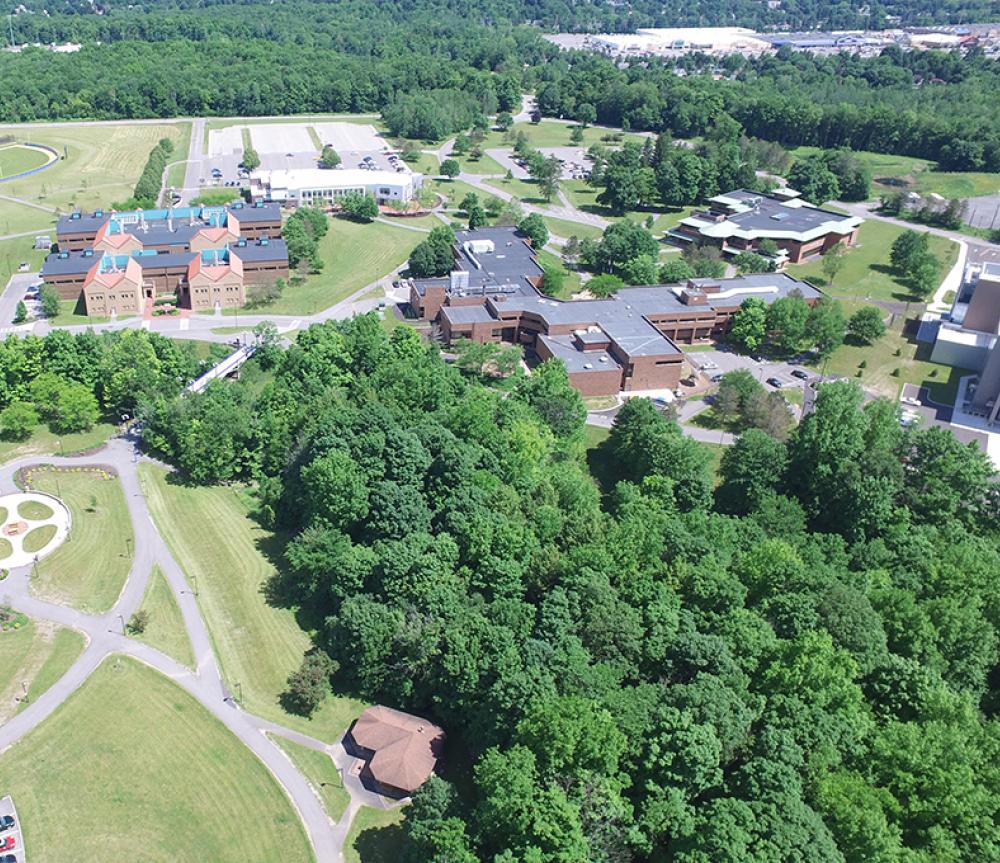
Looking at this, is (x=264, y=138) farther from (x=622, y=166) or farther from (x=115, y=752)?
(x=115, y=752)

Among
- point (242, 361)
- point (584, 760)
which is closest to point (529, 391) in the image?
point (242, 361)

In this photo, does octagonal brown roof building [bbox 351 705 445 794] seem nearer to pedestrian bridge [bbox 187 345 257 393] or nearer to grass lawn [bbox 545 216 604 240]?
pedestrian bridge [bbox 187 345 257 393]

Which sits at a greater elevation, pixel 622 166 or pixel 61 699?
pixel 622 166

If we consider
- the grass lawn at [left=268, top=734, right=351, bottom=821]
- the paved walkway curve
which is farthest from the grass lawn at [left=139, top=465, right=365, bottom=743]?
the grass lawn at [left=268, top=734, right=351, bottom=821]

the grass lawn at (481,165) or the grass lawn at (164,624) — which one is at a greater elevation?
the grass lawn at (481,165)

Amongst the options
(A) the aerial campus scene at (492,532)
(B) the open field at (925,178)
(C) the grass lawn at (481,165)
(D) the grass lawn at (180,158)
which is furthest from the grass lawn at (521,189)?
(B) the open field at (925,178)

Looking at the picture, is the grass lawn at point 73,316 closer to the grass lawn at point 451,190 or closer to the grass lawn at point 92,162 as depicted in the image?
the grass lawn at point 92,162

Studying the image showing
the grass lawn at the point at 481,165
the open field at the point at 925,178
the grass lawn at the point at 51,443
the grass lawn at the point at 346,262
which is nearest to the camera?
the grass lawn at the point at 51,443
